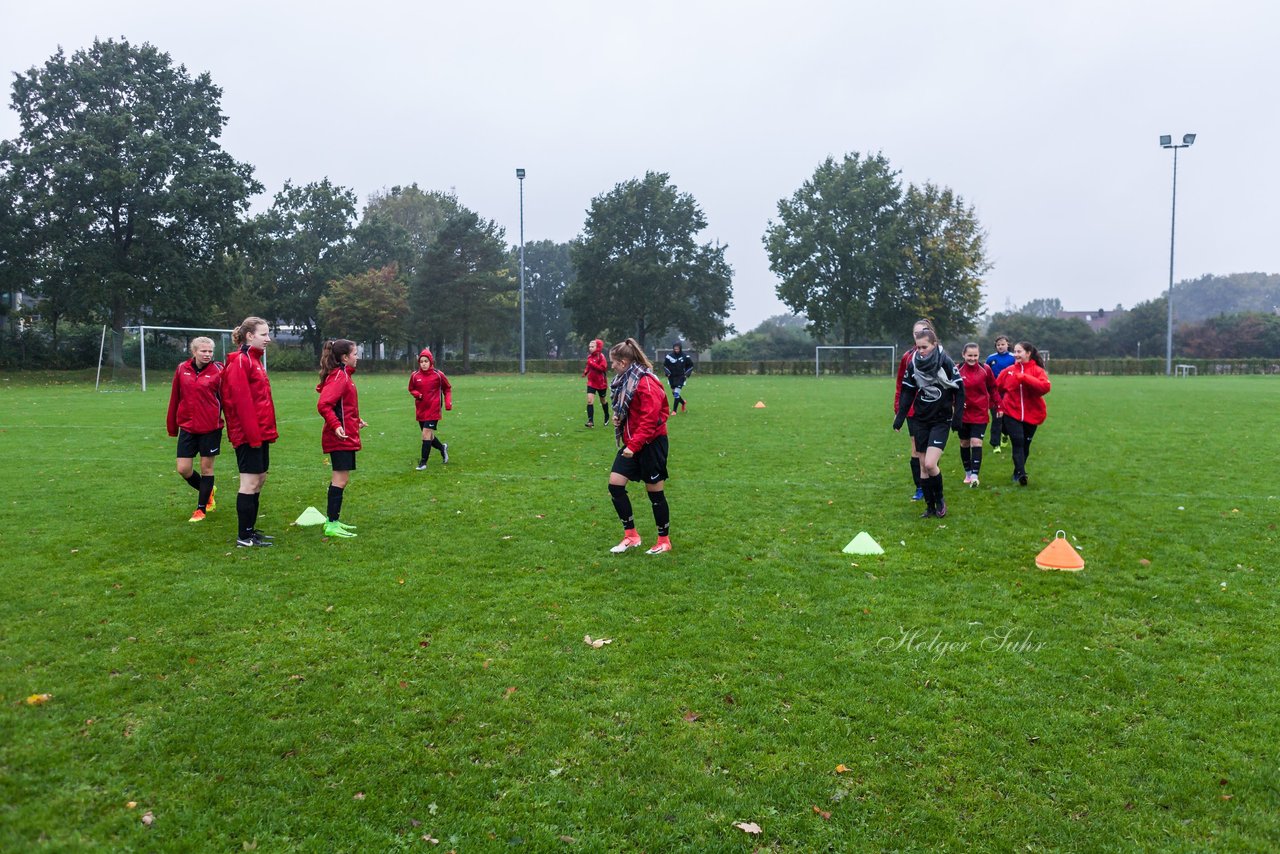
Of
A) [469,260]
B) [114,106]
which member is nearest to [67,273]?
[114,106]

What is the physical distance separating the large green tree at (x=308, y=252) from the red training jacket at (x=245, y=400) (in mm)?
60415

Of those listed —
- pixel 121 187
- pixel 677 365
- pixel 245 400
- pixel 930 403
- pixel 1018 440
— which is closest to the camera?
pixel 245 400

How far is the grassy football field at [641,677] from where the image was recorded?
3438 millimetres

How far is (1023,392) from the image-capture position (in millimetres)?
10828

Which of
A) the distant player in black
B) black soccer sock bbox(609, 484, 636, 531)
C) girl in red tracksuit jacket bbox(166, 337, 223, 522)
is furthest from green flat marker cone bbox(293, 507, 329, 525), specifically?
the distant player in black

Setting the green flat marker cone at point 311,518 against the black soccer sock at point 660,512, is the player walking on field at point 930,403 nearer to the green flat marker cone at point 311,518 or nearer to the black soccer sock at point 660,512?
the black soccer sock at point 660,512

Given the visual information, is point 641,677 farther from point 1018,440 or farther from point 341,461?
point 1018,440

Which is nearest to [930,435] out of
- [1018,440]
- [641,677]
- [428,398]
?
[1018,440]

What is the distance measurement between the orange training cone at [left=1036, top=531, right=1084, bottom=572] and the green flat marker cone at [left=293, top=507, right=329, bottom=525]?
6.86 metres

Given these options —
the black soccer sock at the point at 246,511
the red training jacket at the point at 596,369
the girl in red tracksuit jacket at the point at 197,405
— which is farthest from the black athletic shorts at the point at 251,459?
the red training jacket at the point at 596,369

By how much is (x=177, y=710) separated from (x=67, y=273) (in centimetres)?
4954

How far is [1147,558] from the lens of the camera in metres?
7.22

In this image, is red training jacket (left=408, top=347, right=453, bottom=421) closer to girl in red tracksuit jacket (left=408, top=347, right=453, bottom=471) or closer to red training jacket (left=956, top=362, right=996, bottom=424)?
girl in red tracksuit jacket (left=408, top=347, right=453, bottom=471)

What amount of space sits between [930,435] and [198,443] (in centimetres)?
A: 772
